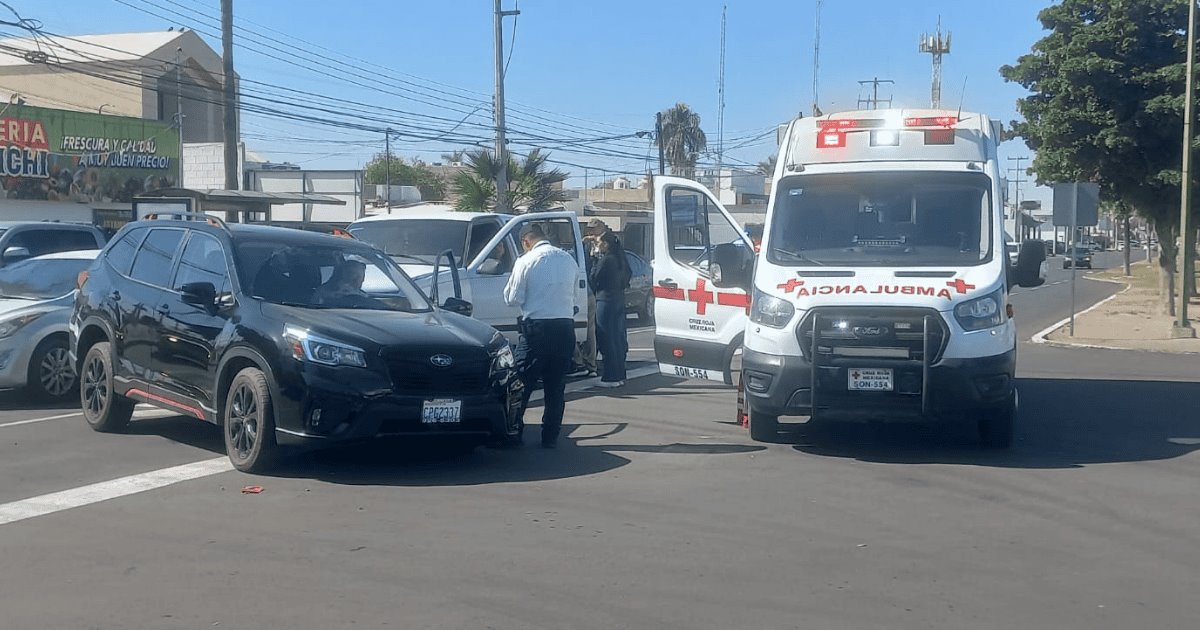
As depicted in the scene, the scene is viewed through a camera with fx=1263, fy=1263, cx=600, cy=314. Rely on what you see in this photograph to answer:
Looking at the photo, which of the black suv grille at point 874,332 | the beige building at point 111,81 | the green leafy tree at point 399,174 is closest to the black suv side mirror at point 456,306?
the black suv grille at point 874,332

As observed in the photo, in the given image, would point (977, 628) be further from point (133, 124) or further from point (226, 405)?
point (133, 124)

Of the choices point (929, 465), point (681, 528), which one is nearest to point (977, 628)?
point (681, 528)

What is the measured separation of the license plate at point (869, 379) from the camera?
9.45m

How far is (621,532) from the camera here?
731cm

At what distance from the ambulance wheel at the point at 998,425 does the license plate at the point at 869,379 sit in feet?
2.70

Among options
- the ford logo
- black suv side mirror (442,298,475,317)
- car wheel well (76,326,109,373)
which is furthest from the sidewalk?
car wheel well (76,326,109,373)

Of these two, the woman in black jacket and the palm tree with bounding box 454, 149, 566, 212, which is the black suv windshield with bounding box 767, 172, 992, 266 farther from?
the palm tree with bounding box 454, 149, 566, 212

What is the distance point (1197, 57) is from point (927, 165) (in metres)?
18.3

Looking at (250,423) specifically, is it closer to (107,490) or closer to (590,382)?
(107,490)

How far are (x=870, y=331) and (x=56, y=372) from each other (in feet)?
26.2

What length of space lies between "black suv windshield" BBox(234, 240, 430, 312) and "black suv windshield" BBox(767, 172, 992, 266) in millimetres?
3104

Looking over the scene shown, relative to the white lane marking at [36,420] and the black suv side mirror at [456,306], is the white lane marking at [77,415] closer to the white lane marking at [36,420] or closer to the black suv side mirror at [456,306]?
the white lane marking at [36,420]

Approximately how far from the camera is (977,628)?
557 centimetres

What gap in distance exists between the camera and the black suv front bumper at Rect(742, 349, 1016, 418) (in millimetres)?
9383
